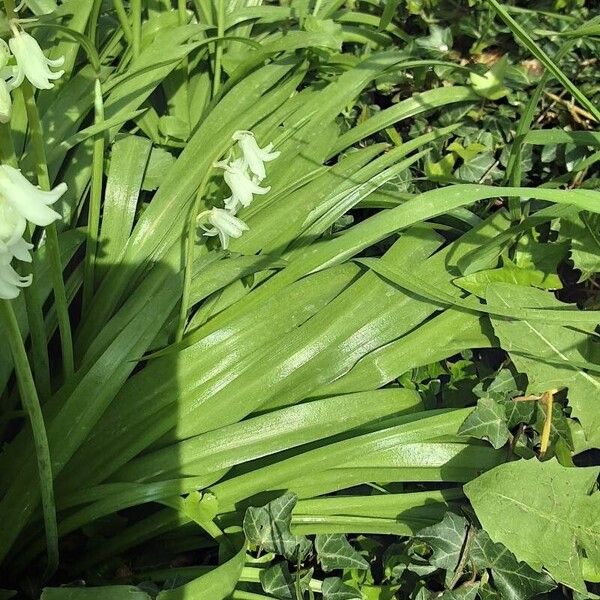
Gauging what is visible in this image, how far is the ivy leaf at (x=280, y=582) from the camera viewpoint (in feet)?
4.85

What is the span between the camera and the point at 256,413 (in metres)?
1.70

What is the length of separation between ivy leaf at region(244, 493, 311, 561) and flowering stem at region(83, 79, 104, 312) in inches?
26.5

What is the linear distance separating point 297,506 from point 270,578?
180 mm

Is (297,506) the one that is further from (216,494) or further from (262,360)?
(262,360)

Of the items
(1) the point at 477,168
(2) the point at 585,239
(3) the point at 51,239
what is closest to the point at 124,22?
(3) the point at 51,239

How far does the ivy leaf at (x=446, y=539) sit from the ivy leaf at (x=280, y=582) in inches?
10.1

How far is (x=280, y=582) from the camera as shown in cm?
148

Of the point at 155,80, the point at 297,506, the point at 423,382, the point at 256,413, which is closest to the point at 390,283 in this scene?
the point at 423,382

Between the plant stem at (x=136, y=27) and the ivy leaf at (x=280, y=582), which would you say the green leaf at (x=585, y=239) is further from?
the plant stem at (x=136, y=27)

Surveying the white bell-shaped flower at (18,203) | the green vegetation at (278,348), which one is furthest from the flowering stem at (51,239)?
the white bell-shaped flower at (18,203)

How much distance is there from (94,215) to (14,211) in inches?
33.1

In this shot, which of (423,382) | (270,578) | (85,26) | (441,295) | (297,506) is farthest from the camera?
(85,26)

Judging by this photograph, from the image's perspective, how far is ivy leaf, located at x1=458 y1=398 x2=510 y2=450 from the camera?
1622 millimetres

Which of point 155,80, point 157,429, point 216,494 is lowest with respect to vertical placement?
point 216,494
